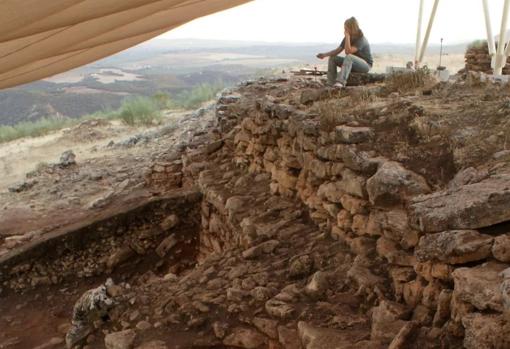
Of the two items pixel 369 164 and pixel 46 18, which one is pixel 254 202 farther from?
pixel 46 18

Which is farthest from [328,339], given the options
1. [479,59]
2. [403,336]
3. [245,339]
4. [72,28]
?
[479,59]

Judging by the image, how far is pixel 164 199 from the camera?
6746mm

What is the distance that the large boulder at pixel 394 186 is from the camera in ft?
10.00

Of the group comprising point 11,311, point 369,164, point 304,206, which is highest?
point 369,164

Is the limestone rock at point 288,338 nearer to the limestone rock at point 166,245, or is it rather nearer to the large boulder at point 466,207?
the large boulder at point 466,207

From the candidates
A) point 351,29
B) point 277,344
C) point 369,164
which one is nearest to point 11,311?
point 277,344

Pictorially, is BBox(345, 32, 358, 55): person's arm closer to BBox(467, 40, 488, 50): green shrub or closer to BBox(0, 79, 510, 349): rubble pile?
BBox(0, 79, 510, 349): rubble pile

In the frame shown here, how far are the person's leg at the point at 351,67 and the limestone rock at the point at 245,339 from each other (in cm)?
374

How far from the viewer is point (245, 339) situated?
3.04m

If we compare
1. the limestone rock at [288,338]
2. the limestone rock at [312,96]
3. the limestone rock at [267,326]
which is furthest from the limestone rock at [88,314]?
the limestone rock at [312,96]

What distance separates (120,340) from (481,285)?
7.81 ft

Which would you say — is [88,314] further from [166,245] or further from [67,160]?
[67,160]

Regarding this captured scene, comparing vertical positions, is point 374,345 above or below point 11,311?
above

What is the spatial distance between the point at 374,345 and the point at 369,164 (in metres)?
1.36
